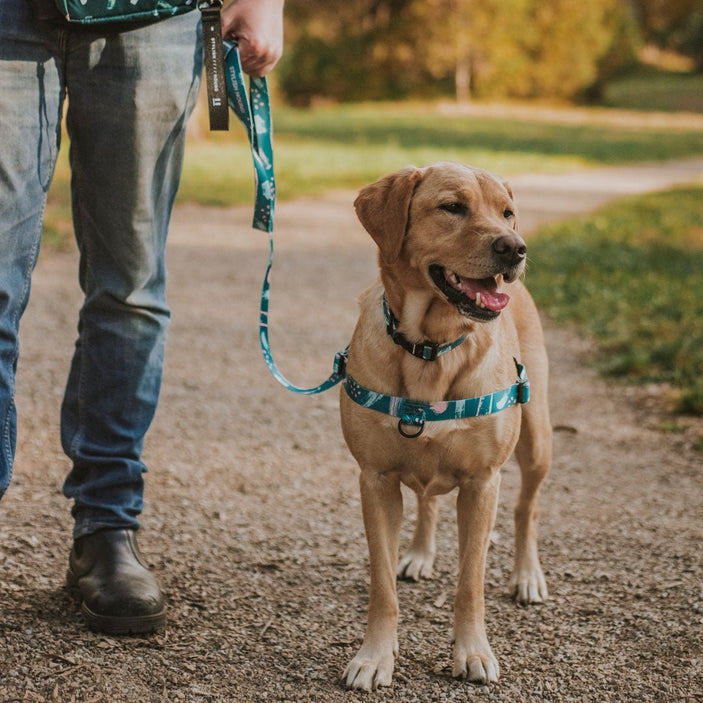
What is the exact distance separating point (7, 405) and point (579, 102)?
4374 centimetres

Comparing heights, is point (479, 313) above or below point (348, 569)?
above

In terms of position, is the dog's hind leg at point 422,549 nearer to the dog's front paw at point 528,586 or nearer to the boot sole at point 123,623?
the dog's front paw at point 528,586

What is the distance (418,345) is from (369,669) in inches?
35.9

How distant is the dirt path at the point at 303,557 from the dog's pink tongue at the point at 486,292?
1.04 meters

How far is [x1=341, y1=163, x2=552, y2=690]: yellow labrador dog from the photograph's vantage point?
273cm

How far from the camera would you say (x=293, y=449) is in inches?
185

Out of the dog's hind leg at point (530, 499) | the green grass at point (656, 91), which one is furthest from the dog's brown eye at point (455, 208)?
the green grass at point (656, 91)

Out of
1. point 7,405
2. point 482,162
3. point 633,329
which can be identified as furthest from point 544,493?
point 482,162

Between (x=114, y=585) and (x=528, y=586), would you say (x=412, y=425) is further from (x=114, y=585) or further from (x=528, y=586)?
(x=114, y=585)

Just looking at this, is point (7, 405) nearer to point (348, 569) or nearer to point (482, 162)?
point (348, 569)

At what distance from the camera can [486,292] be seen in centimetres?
273

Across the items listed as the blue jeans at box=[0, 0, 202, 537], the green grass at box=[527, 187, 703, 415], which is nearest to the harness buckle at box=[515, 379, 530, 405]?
the blue jeans at box=[0, 0, 202, 537]

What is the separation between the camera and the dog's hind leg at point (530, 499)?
3270 mm

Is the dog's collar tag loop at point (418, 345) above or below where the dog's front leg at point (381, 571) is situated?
above
